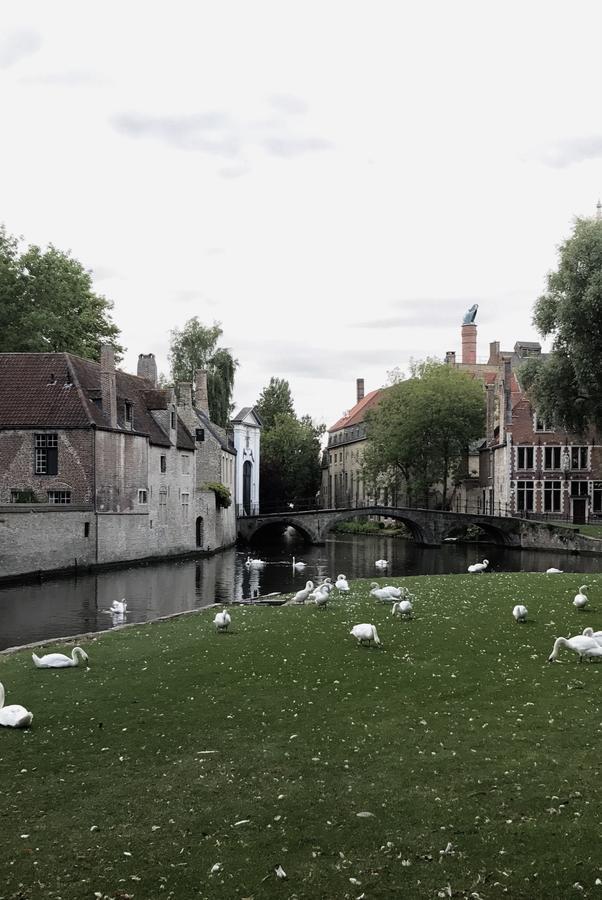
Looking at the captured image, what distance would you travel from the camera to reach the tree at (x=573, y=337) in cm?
4081

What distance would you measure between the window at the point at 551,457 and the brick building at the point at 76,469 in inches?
1239

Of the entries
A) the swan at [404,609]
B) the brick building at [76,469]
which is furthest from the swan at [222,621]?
the brick building at [76,469]

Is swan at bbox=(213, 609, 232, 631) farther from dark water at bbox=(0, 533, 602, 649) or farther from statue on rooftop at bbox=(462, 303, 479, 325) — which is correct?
statue on rooftop at bbox=(462, 303, 479, 325)

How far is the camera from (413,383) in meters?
76.7

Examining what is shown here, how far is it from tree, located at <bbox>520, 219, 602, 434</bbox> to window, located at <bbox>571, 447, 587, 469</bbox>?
2179 cm

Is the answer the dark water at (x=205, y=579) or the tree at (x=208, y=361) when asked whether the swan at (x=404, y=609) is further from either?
the tree at (x=208, y=361)

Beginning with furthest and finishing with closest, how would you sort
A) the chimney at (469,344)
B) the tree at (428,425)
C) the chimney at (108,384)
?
the chimney at (469,344) → the tree at (428,425) → the chimney at (108,384)

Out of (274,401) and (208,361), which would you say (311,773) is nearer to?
(208,361)

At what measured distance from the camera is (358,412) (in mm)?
117625

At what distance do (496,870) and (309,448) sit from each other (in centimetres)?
9473

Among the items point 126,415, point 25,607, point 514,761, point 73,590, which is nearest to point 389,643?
point 514,761

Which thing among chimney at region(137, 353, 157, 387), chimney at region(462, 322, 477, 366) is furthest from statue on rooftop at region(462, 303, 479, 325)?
chimney at region(137, 353, 157, 387)

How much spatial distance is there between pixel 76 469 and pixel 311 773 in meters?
37.1

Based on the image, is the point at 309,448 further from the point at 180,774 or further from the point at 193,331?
the point at 180,774
